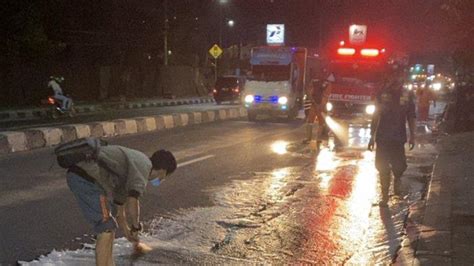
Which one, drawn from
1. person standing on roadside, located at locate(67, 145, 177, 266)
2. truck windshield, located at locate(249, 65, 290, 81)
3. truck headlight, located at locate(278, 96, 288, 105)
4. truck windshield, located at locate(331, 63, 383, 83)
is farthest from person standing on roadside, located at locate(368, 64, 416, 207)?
truck windshield, located at locate(249, 65, 290, 81)

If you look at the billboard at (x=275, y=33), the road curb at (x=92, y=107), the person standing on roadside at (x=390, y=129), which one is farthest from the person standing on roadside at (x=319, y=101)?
the billboard at (x=275, y=33)

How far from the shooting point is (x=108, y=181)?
464 centimetres

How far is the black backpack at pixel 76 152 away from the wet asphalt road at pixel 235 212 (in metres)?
1.57

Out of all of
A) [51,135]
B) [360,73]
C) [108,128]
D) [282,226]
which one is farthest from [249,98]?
[282,226]

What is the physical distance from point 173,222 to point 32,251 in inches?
73.3

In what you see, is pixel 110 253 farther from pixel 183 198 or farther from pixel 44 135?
pixel 44 135

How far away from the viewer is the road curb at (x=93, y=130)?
1363 cm

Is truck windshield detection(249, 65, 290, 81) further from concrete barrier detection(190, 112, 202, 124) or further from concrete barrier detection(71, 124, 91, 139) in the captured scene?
concrete barrier detection(71, 124, 91, 139)

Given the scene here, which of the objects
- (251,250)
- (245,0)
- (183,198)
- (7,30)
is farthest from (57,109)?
(245,0)

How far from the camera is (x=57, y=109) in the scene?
2225cm

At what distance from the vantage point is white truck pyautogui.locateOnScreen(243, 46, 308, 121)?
23.6 metres

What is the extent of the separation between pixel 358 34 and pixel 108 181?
1718 centimetres

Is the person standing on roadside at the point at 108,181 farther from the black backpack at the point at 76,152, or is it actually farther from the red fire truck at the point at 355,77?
the red fire truck at the point at 355,77

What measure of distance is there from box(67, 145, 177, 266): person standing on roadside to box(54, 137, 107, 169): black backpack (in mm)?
51
